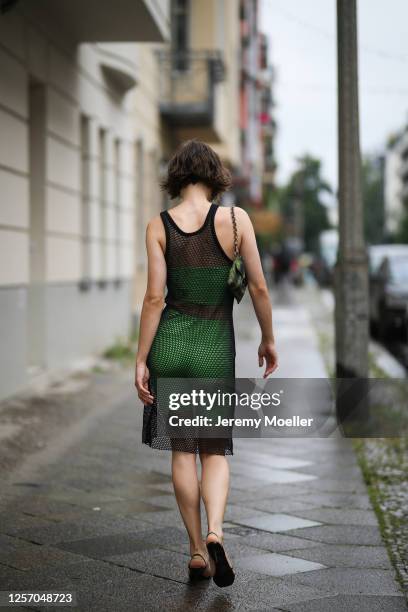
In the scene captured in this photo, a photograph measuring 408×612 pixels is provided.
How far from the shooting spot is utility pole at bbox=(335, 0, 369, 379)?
8984mm

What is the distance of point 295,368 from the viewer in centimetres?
1386

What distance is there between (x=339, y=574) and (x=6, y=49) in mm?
6849

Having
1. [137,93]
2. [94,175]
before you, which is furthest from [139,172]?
[94,175]

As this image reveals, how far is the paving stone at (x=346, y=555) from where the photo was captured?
199 inches

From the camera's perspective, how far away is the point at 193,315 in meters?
4.65

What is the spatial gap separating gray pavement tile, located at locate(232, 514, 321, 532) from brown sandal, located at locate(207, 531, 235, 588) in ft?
4.21

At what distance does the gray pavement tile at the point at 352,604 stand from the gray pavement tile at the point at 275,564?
42 cm

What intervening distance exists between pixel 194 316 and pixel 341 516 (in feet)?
6.25

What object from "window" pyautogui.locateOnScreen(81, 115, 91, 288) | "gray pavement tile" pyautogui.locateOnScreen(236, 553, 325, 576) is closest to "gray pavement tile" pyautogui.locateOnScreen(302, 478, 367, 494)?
"gray pavement tile" pyautogui.locateOnScreen(236, 553, 325, 576)

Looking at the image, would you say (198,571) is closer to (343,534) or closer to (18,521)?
(343,534)

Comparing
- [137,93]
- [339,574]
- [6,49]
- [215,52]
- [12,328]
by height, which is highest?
[215,52]

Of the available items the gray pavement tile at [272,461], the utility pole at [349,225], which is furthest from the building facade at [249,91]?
the gray pavement tile at [272,461]

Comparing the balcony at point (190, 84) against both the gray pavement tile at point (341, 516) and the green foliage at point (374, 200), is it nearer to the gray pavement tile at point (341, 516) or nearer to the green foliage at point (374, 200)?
the gray pavement tile at point (341, 516)

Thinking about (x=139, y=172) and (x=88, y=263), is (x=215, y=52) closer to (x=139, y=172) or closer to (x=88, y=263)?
(x=139, y=172)
